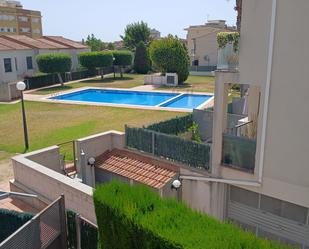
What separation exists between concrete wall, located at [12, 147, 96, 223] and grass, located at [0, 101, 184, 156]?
5897 millimetres

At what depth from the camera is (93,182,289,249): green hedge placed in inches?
193

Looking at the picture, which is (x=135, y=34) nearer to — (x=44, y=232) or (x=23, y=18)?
(x=23, y=18)

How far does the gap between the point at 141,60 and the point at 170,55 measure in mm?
14401

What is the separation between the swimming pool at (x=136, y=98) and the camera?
103 feet

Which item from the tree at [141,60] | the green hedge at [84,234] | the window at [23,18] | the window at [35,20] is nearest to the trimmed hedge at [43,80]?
the tree at [141,60]

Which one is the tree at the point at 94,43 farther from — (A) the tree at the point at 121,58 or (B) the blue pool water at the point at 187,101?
(B) the blue pool water at the point at 187,101

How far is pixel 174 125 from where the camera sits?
53.1 ft

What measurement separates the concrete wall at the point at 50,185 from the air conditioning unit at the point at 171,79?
95.9ft

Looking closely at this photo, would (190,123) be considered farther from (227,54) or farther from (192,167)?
(227,54)

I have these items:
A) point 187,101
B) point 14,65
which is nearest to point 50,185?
point 187,101

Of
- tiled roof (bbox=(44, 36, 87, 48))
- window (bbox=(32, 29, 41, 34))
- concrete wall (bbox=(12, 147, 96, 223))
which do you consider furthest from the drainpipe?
window (bbox=(32, 29, 41, 34))

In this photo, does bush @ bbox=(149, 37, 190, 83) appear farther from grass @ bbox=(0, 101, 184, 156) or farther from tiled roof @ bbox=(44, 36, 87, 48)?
tiled roof @ bbox=(44, 36, 87, 48)

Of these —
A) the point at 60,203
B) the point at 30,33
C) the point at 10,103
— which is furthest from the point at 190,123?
the point at 30,33

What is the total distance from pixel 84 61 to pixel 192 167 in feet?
121
